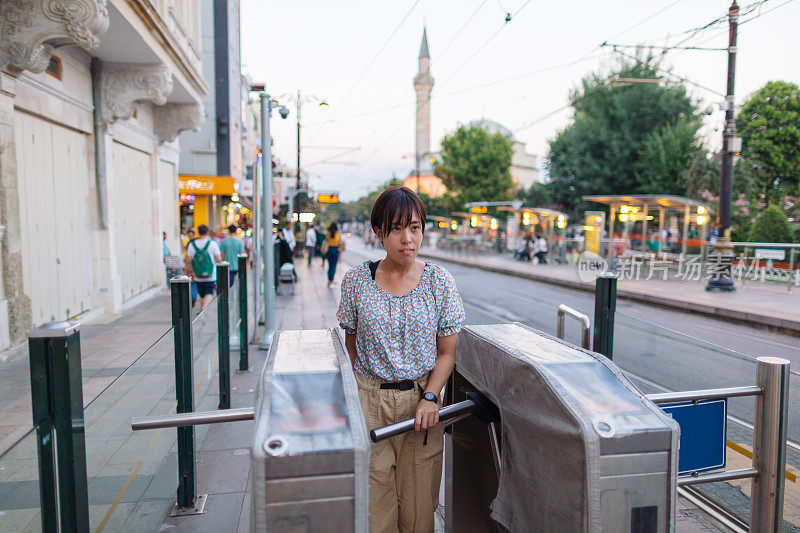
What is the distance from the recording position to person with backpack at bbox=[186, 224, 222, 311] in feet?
30.4

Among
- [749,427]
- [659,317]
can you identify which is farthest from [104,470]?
[659,317]

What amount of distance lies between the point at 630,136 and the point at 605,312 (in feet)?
98.2

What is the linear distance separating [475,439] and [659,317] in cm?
1052

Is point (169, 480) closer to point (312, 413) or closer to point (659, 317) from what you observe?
point (312, 413)

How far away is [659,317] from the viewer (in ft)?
39.4

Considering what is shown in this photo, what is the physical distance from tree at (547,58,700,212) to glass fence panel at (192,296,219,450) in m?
28.0

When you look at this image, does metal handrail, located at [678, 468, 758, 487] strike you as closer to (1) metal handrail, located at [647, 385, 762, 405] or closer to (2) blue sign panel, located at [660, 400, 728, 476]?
(2) blue sign panel, located at [660, 400, 728, 476]

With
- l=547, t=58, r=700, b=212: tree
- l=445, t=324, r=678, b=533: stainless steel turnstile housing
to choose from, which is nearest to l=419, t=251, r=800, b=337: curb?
l=445, t=324, r=678, b=533: stainless steel turnstile housing

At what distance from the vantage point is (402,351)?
93.0 inches

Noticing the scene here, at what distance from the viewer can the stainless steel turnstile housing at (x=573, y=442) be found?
1730 millimetres

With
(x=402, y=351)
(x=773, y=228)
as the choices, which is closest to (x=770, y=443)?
(x=402, y=351)

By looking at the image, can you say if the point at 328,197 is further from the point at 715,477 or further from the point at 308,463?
the point at 308,463

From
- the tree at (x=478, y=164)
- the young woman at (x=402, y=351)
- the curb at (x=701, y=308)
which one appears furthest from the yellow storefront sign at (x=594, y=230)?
the tree at (x=478, y=164)

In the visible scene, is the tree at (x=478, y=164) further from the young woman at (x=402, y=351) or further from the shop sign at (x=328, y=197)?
the young woman at (x=402, y=351)
